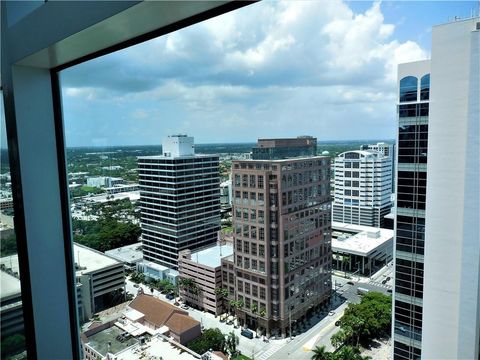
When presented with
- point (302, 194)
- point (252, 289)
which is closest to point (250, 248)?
point (252, 289)

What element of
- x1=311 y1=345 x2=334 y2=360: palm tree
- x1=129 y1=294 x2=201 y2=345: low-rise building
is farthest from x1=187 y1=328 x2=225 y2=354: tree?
x1=311 y1=345 x2=334 y2=360: palm tree

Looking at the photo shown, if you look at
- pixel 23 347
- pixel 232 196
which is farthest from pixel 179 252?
pixel 23 347

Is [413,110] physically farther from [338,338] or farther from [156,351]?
[338,338]

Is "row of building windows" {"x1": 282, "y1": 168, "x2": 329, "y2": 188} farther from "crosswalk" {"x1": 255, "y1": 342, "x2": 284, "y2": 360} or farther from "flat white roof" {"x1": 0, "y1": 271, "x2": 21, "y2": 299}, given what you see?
"flat white roof" {"x1": 0, "y1": 271, "x2": 21, "y2": 299}

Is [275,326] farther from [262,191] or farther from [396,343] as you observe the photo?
[396,343]

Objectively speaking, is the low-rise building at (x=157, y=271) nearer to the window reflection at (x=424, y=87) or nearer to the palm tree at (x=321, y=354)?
the palm tree at (x=321, y=354)
